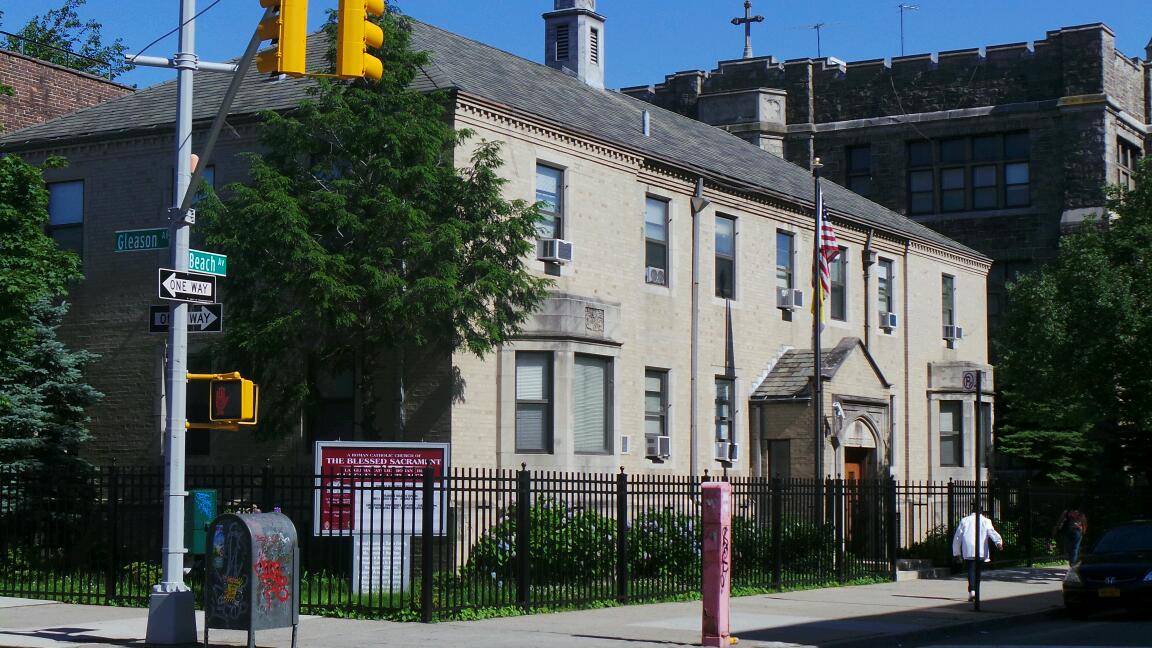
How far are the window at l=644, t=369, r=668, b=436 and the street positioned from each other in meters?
8.41

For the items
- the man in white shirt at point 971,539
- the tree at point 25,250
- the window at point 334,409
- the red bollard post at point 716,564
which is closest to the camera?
the red bollard post at point 716,564

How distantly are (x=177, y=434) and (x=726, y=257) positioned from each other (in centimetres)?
1661

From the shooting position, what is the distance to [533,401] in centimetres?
2441

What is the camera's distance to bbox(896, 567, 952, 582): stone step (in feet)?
91.4

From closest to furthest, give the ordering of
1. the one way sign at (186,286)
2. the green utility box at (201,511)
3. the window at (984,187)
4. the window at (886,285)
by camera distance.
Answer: the one way sign at (186,286) → the green utility box at (201,511) → the window at (886,285) → the window at (984,187)

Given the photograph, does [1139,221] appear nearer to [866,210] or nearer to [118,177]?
[866,210]

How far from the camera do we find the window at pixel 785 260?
1268 inches

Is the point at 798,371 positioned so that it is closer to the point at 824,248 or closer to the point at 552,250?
the point at 824,248

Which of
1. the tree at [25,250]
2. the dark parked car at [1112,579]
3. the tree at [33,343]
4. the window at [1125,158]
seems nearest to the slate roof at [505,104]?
the tree at [33,343]

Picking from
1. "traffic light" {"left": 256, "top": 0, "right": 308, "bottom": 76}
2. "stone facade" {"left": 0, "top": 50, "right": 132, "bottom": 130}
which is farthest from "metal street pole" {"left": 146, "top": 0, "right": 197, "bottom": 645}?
"stone facade" {"left": 0, "top": 50, "right": 132, "bottom": 130}

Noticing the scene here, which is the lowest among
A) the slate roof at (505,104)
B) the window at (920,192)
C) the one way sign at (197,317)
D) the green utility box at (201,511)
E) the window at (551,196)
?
the green utility box at (201,511)

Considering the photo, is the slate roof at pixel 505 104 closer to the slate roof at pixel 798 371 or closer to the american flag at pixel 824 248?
the american flag at pixel 824 248

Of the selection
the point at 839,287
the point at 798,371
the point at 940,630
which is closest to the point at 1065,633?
the point at 940,630

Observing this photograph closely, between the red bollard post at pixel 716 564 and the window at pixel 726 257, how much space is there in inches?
529
